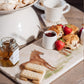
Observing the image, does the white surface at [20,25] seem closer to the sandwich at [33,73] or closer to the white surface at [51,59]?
the white surface at [51,59]

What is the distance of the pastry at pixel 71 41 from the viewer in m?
1.21

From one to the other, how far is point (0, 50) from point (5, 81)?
0.16 m

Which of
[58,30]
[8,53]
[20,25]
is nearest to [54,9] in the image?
[58,30]

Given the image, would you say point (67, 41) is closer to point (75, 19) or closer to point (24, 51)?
point (24, 51)

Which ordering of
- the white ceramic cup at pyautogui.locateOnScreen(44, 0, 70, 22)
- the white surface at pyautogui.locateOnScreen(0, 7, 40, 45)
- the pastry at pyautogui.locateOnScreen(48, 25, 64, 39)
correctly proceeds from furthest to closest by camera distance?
the white ceramic cup at pyautogui.locateOnScreen(44, 0, 70, 22) < the pastry at pyautogui.locateOnScreen(48, 25, 64, 39) < the white surface at pyautogui.locateOnScreen(0, 7, 40, 45)

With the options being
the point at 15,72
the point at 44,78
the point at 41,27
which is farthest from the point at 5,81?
the point at 41,27

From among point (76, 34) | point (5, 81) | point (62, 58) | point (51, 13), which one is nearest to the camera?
point (5, 81)

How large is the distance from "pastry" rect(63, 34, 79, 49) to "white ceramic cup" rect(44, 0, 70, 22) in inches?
10.3

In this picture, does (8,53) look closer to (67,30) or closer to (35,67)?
(35,67)

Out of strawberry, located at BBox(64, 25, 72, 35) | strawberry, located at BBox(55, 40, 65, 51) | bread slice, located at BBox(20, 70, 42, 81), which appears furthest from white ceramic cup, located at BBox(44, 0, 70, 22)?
bread slice, located at BBox(20, 70, 42, 81)

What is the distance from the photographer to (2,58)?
1.07 m

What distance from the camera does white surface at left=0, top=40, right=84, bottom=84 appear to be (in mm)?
1043

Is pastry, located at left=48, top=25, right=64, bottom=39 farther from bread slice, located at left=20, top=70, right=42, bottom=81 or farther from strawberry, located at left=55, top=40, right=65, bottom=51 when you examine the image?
bread slice, located at left=20, top=70, right=42, bottom=81

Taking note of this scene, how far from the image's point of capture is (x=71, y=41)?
1.21 m
